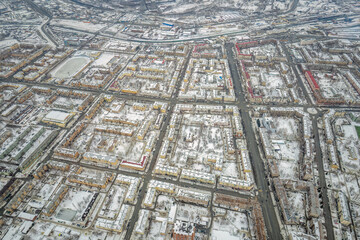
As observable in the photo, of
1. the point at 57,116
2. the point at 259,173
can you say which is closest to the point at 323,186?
the point at 259,173

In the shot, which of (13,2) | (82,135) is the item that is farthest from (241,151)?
(13,2)

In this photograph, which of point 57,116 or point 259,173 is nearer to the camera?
point 259,173

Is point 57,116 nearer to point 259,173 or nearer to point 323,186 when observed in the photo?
point 259,173

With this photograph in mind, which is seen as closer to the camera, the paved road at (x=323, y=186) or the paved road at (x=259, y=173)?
the paved road at (x=323, y=186)

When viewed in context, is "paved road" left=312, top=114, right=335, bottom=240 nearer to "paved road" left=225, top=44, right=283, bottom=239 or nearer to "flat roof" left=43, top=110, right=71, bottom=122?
"paved road" left=225, top=44, right=283, bottom=239

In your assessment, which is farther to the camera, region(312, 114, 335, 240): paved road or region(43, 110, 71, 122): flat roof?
region(43, 110, 71, 122): flat roof

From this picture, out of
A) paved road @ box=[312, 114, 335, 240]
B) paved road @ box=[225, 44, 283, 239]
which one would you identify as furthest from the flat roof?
paved road @ box=[312, 114, 335, 240]

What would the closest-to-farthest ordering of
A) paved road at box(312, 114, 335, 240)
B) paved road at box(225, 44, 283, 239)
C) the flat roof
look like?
paved road at box(312, 114, 335, 240)
paved road at box(225, 44, 283, 239)
the flat roof

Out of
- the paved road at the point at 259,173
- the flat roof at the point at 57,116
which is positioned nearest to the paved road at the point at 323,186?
the paved road at the point at 259,173

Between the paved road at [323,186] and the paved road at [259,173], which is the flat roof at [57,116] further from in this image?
the paved road at [323,186]

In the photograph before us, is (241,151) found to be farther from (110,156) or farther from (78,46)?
(78,46)

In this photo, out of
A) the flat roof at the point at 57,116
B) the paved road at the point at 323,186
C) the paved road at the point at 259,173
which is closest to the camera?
the paved road at the point at 323,186
